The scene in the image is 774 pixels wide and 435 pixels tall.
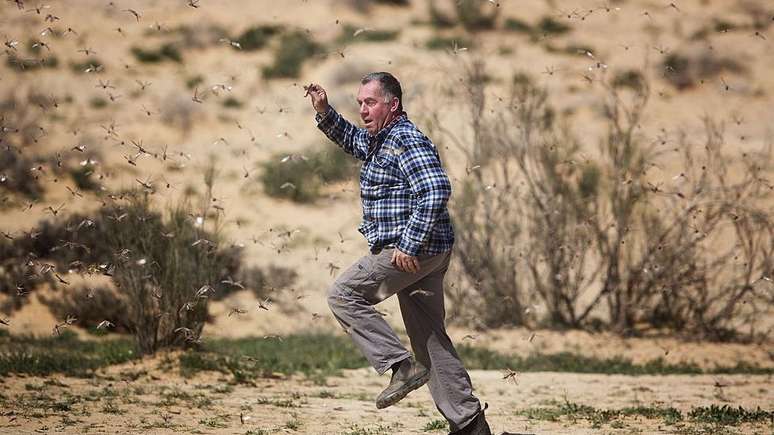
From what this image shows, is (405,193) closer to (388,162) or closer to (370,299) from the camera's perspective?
(388,162)

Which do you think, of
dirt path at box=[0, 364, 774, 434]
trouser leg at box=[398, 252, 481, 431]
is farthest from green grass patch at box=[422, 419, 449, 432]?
trouser leg at box=[398, 252, 481, 431]

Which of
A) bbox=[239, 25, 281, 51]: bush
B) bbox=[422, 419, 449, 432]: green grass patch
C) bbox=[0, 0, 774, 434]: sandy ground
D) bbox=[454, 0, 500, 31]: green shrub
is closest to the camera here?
bbox=[422, 419, 449, 432]: green grass patch

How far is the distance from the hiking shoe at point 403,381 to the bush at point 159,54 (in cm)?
2185

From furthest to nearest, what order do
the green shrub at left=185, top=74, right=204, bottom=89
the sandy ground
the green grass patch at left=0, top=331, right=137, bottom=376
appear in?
the green shrub at left=185, top=74, right=204, bottom=89, the green grass patch at left=0, top=331, right=137, bottom=376, the sandy ground

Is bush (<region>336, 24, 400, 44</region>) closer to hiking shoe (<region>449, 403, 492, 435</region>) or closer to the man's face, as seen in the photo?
the man's face

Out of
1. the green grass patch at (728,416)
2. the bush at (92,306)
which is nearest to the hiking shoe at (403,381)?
the green grass patch at (728,416)

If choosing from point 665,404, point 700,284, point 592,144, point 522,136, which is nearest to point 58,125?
point 592,144

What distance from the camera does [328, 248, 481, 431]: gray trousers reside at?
4.95m

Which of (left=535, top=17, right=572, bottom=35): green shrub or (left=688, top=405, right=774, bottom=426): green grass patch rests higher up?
(left=535, top=17, right=572, bottom=35): green shrub

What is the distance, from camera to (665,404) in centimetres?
743

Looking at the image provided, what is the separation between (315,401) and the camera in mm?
7117

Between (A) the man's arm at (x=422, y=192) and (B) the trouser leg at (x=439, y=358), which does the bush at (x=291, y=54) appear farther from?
(A) the man's arm at (x=422, y=192)

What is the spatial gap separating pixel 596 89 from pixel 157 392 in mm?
17316

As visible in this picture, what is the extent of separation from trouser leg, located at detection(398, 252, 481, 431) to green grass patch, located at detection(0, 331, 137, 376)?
137 inches
